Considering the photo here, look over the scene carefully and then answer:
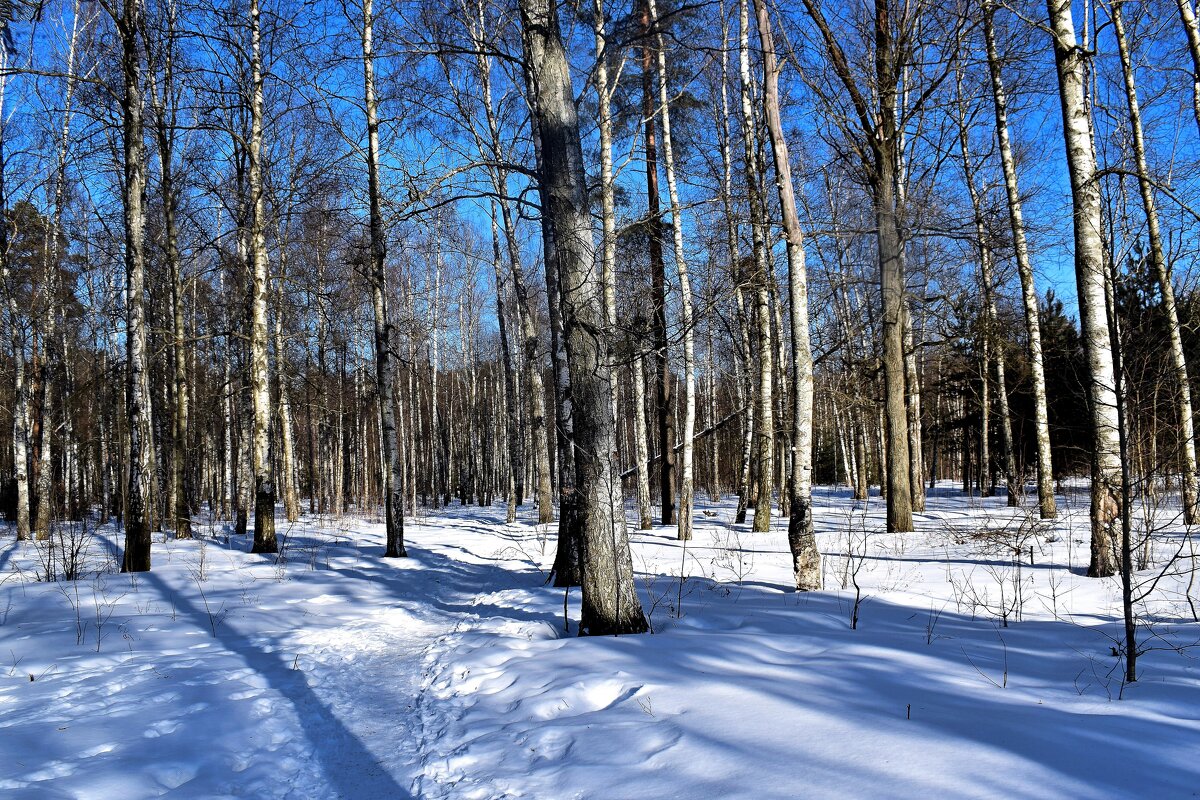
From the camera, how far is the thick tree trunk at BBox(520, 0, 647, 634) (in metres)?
4.70

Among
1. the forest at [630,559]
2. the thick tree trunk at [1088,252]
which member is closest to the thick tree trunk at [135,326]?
the forest at [630,559]

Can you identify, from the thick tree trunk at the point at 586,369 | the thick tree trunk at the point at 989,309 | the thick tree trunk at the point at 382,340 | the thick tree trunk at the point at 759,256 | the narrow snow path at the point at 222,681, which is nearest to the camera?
the narrow snow path at the point at 222,681

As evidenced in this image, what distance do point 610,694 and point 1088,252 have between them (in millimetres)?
6151

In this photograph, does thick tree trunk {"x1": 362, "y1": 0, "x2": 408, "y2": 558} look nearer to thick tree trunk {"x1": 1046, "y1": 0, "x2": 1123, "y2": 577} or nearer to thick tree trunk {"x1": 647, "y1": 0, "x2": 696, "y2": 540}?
thick tree trunk {"x1": 647, "y1": 0, "x2": 696, "y2": 540}

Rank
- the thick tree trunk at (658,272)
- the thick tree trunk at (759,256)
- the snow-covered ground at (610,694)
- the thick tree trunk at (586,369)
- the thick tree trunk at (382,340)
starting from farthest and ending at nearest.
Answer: the thick tree trunk at (658,272) < the thick tree trunk at (759,256) < the thick tree trunk at (382,340) < the thick tree trunk at (586,369) < the snow-covered ground at (610,694)

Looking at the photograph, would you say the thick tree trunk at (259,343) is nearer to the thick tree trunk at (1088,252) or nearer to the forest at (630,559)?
the forest at (630,559)

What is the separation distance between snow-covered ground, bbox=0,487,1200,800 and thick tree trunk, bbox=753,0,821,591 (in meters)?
0.43

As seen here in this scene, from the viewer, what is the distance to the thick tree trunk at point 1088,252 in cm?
609

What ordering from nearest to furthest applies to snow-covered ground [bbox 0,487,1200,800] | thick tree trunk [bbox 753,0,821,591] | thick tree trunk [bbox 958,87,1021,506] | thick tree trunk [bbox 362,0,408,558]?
snow-covered ground [bbox 0,487,1200,800], thick tree trunk [bbox 753,0,821,591], thick tree trunk [bbox 362,0,408,558], thick tree trunk [bbox 958,87,1021,506]

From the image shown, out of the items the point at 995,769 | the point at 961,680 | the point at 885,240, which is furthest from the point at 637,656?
the point at 885,240

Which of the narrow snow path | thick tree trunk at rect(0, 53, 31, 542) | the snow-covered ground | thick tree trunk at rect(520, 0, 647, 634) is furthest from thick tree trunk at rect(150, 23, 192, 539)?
thick tree trunk at rect(520, 0, 647, 634)

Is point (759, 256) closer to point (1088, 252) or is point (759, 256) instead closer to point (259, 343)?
point (1088, 252)

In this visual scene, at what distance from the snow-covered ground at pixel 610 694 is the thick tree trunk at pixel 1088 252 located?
2.03 feet

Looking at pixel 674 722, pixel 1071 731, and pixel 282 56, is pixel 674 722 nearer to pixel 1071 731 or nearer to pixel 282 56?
pixel 1071 731
